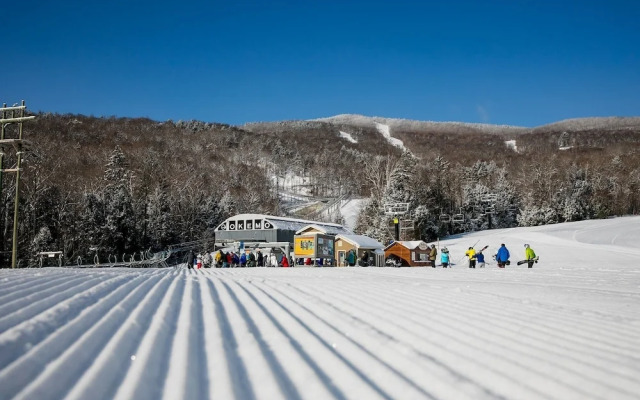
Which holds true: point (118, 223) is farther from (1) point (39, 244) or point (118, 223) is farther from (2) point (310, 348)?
(2) point (310, 348)

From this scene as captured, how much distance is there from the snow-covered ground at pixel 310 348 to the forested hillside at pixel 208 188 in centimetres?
2491

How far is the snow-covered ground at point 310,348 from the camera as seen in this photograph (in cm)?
279

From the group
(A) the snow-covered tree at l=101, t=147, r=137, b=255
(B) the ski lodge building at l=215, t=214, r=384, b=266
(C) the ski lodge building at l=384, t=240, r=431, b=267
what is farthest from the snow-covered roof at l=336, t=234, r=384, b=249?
(A) the snow-covered tree at l=101, t=147, r=137, b=255

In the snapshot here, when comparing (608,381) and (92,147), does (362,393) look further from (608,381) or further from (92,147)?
(92,147)

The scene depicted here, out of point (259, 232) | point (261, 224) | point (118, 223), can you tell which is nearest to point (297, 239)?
point (259, 232)

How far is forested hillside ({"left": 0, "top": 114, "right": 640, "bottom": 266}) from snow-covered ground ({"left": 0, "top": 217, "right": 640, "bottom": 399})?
2491 cm

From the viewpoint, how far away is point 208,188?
8525cm

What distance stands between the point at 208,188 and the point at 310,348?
3309 inches

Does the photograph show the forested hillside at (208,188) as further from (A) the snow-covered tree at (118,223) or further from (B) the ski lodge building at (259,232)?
(B) the ski lodge building at (259,232)

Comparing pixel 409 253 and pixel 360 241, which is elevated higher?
pixel 360 241

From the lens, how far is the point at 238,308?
5906mm

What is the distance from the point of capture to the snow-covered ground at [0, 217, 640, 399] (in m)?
2.79

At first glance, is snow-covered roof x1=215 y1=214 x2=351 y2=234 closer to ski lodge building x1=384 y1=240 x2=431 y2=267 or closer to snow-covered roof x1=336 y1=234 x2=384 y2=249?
snow-covered roof x1=336 y1=234 x2=384 y2=249

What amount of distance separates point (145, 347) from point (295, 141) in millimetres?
164905
